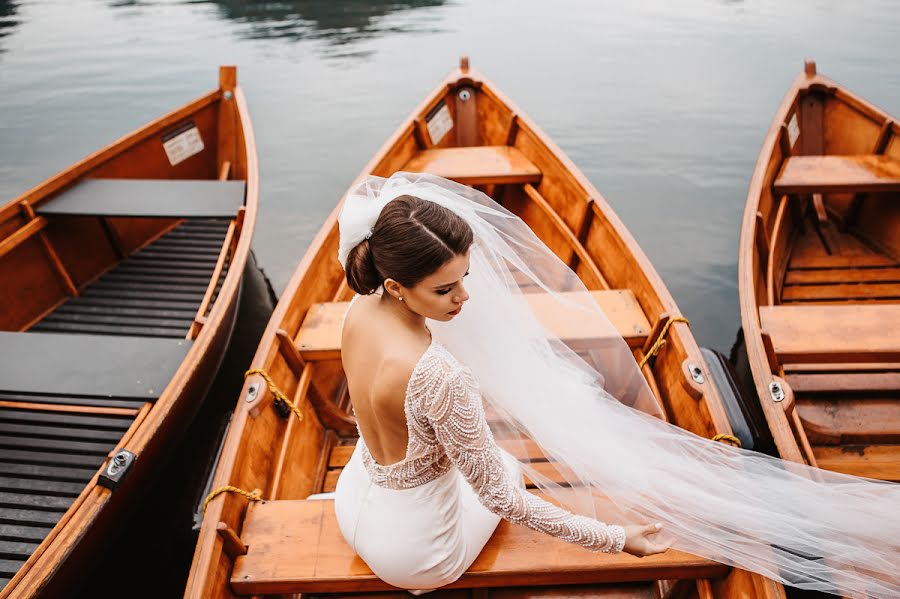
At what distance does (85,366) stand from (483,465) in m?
2.83

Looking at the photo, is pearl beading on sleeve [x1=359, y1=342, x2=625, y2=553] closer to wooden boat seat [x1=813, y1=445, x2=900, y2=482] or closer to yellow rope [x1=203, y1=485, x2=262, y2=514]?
yellow rope [x1=203, y1=485, x2=262, y2=514]

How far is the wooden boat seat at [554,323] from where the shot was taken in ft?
8.30

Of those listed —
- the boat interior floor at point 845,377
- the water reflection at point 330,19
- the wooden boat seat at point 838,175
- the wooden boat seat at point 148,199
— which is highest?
the water reflection at point 330,19

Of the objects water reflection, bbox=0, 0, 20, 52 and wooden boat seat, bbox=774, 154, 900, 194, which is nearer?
wooden boat seat, bbox=774, 154, 900, 194

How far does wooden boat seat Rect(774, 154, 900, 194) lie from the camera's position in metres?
4.09

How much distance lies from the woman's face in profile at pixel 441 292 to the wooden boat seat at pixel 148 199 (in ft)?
11.4

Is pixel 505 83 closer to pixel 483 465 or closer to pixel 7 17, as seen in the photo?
pixel 483 465

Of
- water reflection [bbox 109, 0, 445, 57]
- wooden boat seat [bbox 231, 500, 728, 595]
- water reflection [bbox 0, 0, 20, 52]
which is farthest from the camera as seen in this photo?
water reflection [bbox 0, 0, 20, 52]

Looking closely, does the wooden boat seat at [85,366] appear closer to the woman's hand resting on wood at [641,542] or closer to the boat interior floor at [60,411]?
the boat interior floor at [60,411]

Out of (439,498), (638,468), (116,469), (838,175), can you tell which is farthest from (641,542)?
(838,175)

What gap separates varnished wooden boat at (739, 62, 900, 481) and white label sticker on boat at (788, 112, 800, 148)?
18 millimetres

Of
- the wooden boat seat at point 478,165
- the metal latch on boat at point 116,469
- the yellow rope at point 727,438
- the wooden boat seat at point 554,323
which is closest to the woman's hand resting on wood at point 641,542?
the yellow rope at point 727,438

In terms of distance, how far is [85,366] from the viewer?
316 centimetres

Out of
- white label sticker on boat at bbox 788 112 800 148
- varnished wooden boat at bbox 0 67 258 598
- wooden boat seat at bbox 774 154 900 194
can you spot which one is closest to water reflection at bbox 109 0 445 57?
varnished wooden boat at bbox 0 67 258 598
